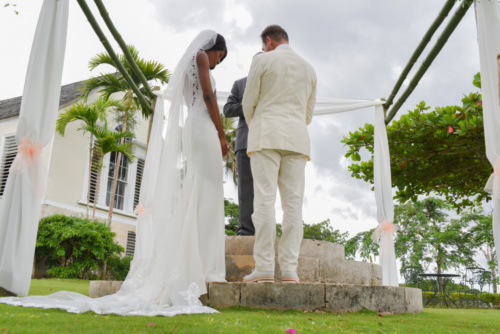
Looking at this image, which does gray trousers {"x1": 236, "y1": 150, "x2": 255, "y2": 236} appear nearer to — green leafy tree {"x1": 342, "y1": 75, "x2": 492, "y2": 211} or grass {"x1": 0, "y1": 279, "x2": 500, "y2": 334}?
grass {"x1": 0, "y1": 279, "x2": 500, "y2": 334}

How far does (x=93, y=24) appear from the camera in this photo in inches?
206

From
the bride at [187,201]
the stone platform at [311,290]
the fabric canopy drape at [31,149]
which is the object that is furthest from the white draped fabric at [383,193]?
the fabric canopy drape at [31,149]

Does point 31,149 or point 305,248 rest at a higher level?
point 31,149

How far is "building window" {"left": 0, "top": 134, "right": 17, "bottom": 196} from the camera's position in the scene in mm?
14891

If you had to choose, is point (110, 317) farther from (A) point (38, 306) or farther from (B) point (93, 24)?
(B) point (93, 24)

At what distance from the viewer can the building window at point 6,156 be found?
14.9 m

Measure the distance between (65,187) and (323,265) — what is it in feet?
38.7

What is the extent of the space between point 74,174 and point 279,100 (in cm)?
1264

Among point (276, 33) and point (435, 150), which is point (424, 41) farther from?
point (435, 150)

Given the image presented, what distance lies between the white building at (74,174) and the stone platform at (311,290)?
400 inches

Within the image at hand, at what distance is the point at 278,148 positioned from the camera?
3697 millimetres

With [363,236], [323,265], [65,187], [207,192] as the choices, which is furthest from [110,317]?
[363,236]

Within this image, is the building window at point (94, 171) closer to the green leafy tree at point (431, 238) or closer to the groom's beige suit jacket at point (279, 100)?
the groom's beige suit jacket at point (279, 100)

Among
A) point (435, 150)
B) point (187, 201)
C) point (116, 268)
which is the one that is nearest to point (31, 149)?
point (187, 201)
